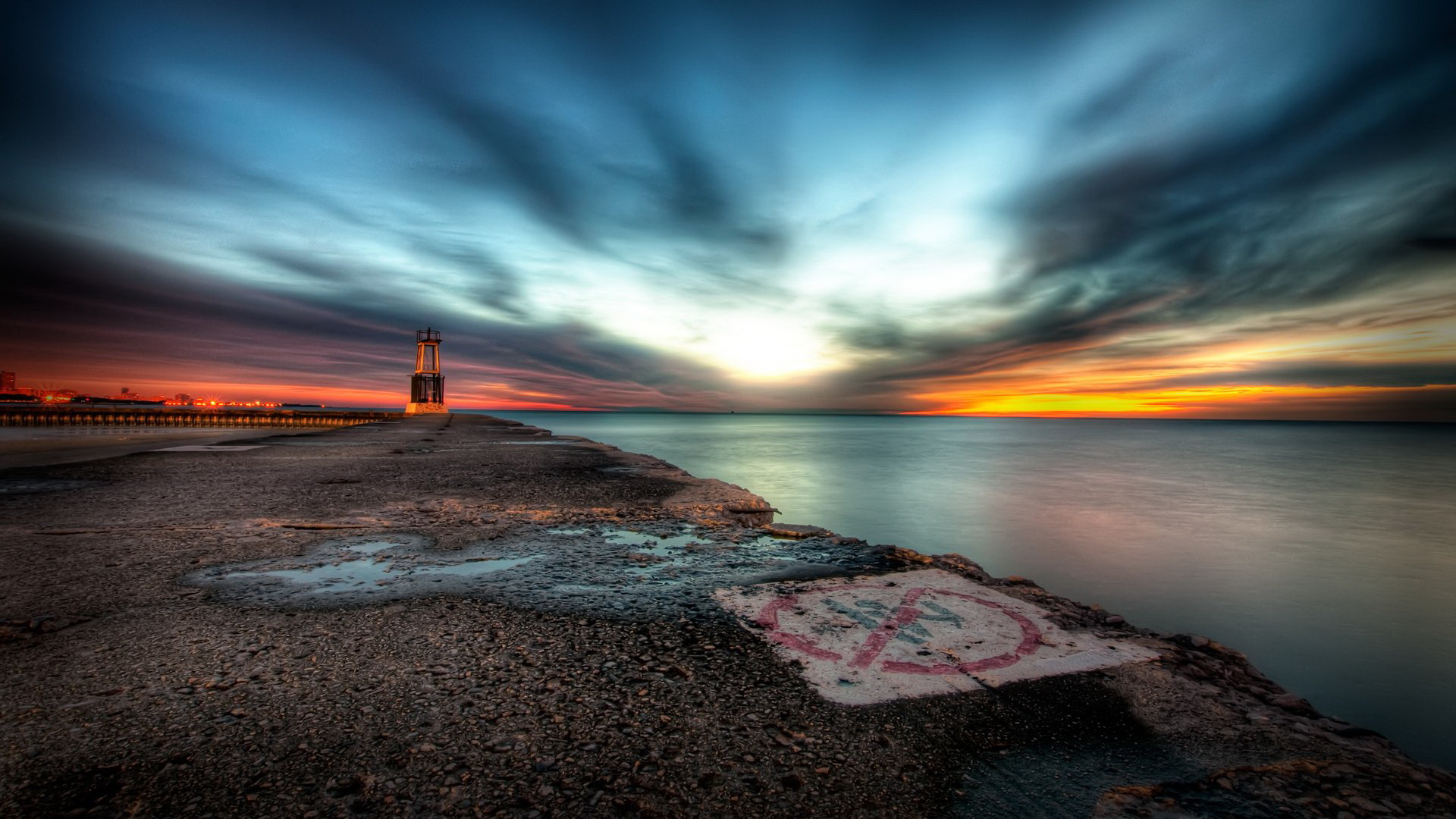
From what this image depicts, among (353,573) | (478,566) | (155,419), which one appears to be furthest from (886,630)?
Answer: (155,419)

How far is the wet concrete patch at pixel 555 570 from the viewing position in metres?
3.39

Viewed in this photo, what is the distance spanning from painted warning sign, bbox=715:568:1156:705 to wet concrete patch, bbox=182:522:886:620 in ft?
1.34

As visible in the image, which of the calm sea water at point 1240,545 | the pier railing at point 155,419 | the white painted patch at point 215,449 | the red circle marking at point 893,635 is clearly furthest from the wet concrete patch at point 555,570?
the pier railing at point 155,419

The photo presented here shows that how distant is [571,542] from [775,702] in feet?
10.1

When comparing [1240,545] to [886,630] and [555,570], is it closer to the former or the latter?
[886,630]

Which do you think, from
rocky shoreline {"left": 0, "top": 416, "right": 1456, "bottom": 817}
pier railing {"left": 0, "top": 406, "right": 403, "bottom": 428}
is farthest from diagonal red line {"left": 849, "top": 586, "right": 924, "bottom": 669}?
pier railing {"left": 0, "top": 406, "right": 403, "bottom": 428}

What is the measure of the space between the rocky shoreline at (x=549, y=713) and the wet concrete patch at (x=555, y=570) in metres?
0.03

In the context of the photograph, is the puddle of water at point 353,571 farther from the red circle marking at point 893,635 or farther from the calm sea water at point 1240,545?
the calm sea water at point 1240,545

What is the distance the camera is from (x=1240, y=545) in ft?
34.6

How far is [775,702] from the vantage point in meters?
2.24

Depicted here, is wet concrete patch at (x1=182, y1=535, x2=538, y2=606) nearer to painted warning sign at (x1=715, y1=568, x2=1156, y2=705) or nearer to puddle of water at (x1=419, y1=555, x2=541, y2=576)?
puddle of water at (x1=419, y1=555, x2=541, y2=576)

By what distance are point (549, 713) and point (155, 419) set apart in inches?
2952

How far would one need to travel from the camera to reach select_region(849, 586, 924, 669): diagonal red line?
8.70 feet

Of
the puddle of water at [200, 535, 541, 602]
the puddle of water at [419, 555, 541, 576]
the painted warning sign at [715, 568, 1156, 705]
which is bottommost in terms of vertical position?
the puddle of water at [200, 535, 541, 602]
